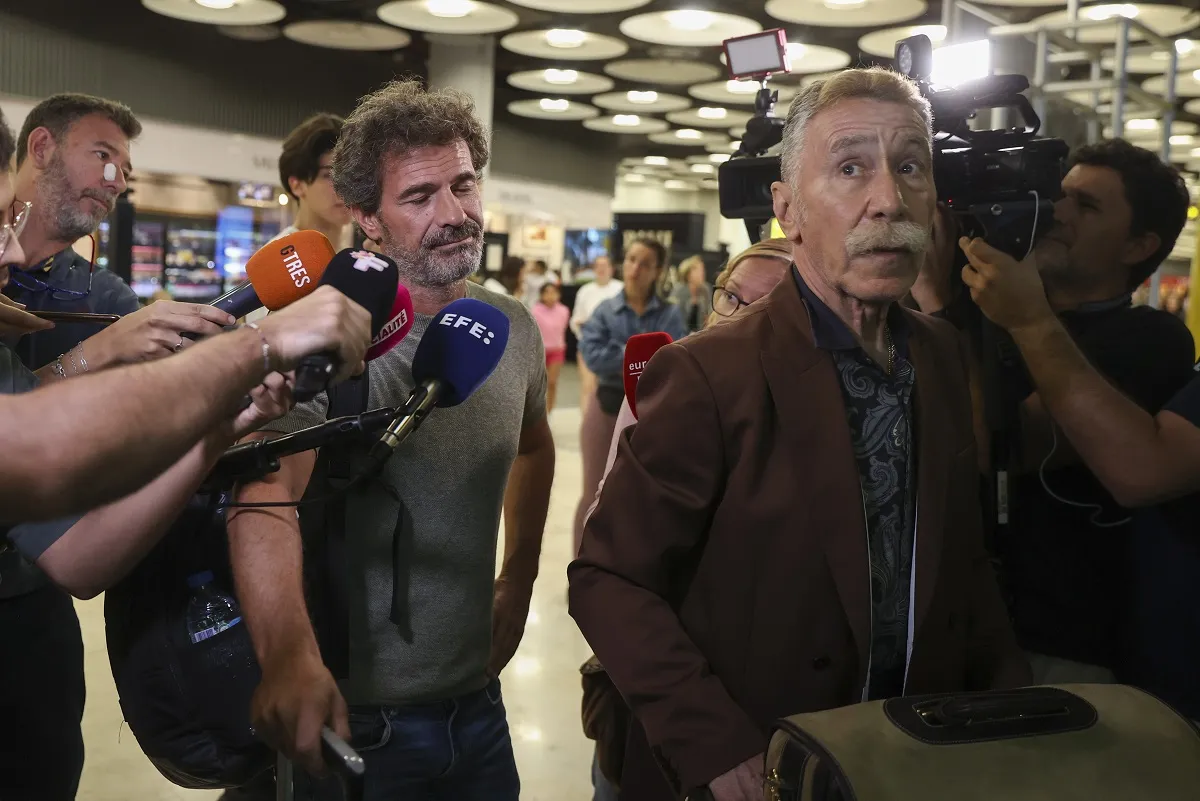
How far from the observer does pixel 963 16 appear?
15.9 ft

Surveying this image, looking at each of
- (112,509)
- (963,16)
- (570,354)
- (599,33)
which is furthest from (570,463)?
(570,354)

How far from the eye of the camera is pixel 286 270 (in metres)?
1.25

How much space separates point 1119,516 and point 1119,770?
33.2 inches

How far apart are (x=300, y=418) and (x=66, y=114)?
168 centimetres

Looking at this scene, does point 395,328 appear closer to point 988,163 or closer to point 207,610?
point 207,610

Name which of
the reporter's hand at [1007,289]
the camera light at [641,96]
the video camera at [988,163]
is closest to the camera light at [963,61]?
the video camera at [988,163]

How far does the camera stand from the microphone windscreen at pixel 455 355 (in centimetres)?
122

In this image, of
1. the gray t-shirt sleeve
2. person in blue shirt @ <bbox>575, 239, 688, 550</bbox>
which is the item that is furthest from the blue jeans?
person in blue shirt @ <bbox>575, 239, 688, 550</bbox>

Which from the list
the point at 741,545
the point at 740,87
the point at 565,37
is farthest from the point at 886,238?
the point at 740,87

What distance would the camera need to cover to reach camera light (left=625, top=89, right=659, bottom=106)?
35.7 feet

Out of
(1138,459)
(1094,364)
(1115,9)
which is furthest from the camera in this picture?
(1115,9)

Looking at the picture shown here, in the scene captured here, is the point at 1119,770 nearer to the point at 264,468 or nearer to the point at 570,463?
the point at 264,468

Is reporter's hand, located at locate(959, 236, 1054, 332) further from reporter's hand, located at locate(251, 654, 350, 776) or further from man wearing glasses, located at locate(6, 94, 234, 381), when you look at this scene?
man wearing glasses, located at locate(6, 94, 234, 381)

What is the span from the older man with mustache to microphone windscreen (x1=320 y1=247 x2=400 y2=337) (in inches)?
14.3
